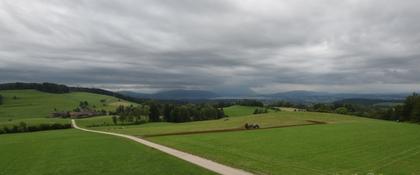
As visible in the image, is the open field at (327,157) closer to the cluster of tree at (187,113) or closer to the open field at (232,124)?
the open field at (232,124)

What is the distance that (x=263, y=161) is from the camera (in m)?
31.5

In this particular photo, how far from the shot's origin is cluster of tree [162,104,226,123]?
5792 inches

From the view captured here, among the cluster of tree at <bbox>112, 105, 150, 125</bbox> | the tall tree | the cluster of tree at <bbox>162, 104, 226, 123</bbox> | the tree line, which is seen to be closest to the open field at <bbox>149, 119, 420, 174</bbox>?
the cluster of tree at <bbox>112, 105, 150, 125</bbox>

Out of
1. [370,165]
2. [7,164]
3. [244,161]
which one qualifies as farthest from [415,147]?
[7,164]

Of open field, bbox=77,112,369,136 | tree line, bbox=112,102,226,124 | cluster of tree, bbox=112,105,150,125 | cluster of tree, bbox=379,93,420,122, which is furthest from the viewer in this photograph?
tree line, bbox=112,102,226,124

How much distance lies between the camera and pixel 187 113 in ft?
487

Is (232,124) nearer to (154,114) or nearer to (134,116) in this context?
(154,114)

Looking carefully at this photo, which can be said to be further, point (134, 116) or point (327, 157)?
point (134, 116)

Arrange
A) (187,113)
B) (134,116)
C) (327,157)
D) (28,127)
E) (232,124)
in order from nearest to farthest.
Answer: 1. (327,157)
2. (232,124)
3. (28,127)
4. (134,116)
5. (187,113)

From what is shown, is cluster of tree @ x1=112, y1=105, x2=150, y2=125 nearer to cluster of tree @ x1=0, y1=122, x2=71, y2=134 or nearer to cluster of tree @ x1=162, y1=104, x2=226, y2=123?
cluster of tree @ x1=162, y1=104, x2=226, y2=123

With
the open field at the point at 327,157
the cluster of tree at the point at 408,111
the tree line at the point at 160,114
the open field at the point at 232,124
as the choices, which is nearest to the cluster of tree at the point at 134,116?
the tree line at the point at 160,114

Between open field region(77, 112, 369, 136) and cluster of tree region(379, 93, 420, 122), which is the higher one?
cluster of tree region(379, 93, 420, 122)

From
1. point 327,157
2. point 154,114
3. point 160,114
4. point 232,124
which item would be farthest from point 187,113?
point 327,157

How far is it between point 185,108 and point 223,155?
116m
